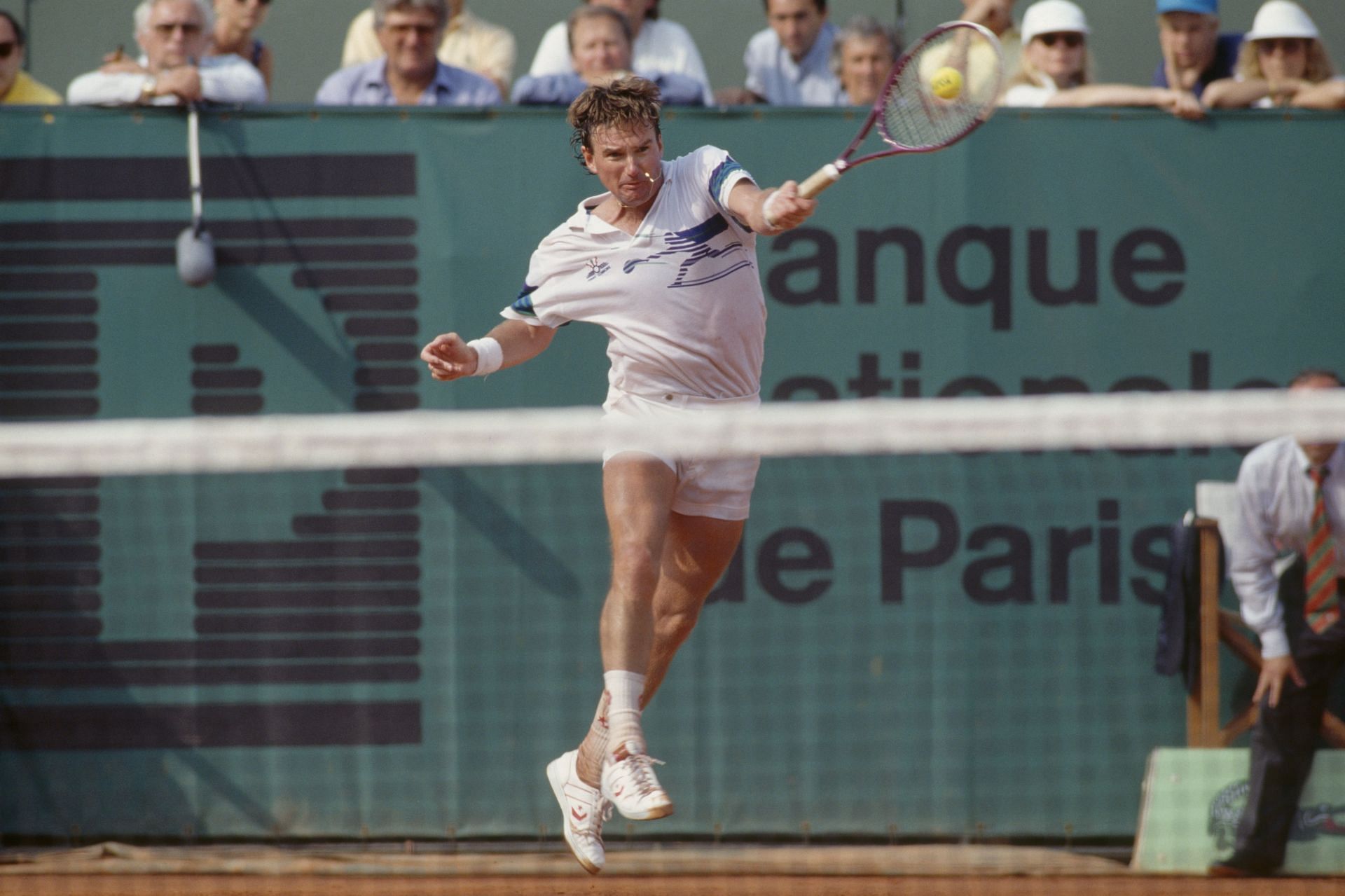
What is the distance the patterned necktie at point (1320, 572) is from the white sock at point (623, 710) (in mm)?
3768

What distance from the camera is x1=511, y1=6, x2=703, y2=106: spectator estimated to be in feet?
24.0

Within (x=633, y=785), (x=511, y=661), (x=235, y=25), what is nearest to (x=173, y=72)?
(x=235, y=25)

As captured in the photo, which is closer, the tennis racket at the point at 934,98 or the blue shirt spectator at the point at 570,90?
the tennis racket at the point at 934,98


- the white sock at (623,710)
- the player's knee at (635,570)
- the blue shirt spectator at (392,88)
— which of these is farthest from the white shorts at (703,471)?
the blue shirt spectator at (392,88)

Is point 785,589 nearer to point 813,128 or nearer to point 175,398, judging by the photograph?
point 813,128

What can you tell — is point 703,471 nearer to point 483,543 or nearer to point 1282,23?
point 483,543

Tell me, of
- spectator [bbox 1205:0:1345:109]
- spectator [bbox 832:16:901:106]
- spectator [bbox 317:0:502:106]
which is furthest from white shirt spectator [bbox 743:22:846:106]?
spectator [bbox 1205:0:1345:109]

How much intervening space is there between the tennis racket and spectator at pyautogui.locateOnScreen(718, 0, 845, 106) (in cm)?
309

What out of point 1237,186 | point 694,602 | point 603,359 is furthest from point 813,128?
point 694,602

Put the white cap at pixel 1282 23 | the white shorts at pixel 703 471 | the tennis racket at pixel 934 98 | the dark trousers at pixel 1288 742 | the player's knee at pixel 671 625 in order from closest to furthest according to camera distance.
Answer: the tennis racket at pixel 934 98
the white shorts at pixel 703 471
the player's knee at pixel 671 625
the dark trousers at pixel 1288 742
the white cap at pixel 1282 23

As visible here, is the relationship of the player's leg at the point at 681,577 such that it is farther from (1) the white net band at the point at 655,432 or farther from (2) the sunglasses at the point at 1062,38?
(2) the sunglasses at the point at 1062,38

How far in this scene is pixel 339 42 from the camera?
9148 mm

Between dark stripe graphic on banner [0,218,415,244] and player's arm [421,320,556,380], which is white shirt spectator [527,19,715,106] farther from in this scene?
player's arm [421,320,556,380]

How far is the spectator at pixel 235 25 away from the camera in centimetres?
774
